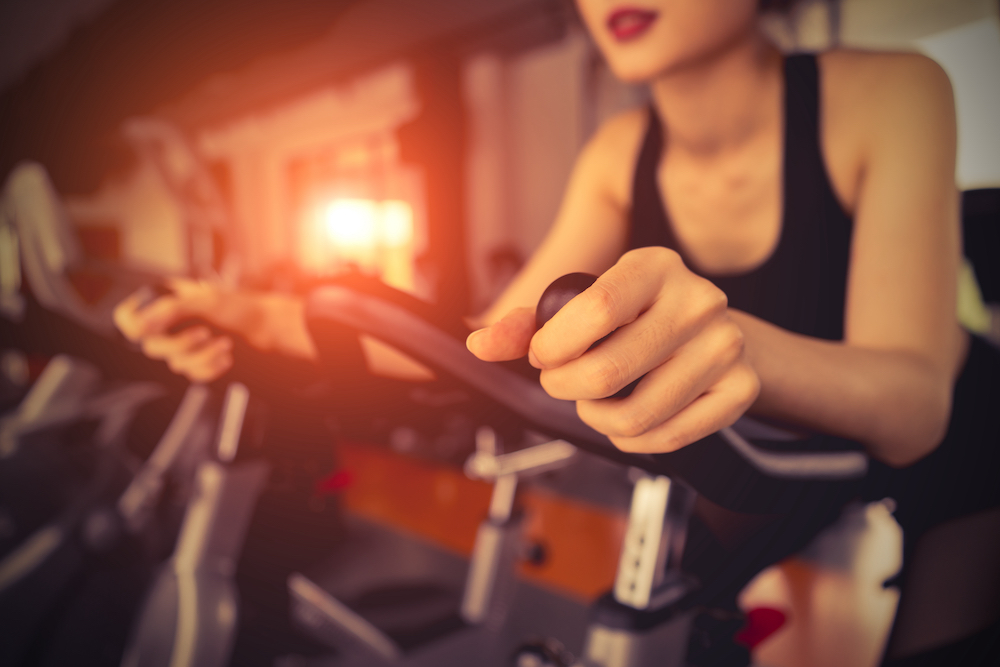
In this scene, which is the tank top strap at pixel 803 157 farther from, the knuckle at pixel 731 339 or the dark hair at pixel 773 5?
the knuckle at pixel 731 339

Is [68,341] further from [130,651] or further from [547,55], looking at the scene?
[547,55]

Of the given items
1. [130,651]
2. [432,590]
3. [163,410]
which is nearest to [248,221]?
[163,410]

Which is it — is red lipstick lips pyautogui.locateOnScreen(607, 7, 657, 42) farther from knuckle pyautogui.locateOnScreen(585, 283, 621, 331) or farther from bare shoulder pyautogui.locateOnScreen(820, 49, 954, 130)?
knuckle pyautogui.locateOnScreen(585, 283, 621, 331)

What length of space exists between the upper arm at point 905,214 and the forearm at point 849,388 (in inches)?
1.1

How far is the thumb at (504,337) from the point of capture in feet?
0.51

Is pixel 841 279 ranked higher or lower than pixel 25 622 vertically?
higher

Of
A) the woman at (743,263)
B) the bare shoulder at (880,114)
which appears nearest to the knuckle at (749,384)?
the woman at (743,263)

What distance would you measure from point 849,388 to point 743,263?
213 millimetres

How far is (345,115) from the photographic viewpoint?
4711 millimetres

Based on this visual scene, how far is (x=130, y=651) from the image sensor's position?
610 millimetres

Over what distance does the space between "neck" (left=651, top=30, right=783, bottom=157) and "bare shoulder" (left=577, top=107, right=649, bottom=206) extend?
10cm

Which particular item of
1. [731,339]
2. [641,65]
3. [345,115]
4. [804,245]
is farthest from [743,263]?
[345,115]

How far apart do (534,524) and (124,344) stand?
1411 mm

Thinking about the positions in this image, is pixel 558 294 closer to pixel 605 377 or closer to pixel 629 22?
pixel 605 377
